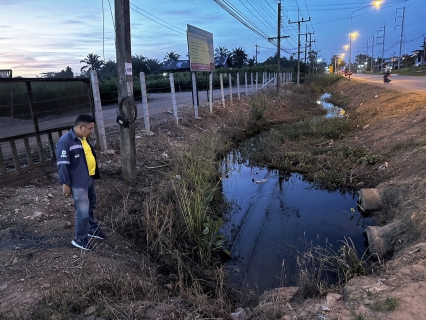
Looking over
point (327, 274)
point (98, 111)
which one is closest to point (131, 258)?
point (327, 274)

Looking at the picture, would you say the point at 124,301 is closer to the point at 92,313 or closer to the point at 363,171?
the point at 92,313

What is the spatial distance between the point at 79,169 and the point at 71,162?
0.37ft

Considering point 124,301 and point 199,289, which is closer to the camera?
point 124,301

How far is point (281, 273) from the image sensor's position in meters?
4.10

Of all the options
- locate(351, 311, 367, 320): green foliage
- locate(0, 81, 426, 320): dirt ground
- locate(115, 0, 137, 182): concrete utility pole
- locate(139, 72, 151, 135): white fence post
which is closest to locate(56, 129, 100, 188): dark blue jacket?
locate(0, 81, 426, 320): dirt ground

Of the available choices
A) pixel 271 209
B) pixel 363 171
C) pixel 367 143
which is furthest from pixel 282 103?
pixel 271 209

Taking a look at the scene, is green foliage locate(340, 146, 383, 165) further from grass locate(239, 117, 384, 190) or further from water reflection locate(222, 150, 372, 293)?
water reflection locate(222, 150, 372, 293)

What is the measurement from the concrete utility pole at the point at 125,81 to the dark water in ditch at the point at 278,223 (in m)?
2.17

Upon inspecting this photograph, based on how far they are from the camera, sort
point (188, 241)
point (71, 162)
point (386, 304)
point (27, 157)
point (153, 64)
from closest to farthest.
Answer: point (386, 304)
point (71, 162)
point (188, 241)
point (27, 157)
point (153, 64)

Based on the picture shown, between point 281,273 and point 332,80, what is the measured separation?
44326 mm

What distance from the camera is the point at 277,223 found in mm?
5535

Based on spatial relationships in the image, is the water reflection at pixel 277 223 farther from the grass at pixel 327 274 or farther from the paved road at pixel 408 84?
the paved road at pixel 408 84

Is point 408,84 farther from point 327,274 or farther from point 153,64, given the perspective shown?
point 153,64

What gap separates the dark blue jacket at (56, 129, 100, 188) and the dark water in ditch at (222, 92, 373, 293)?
88.9 inches
